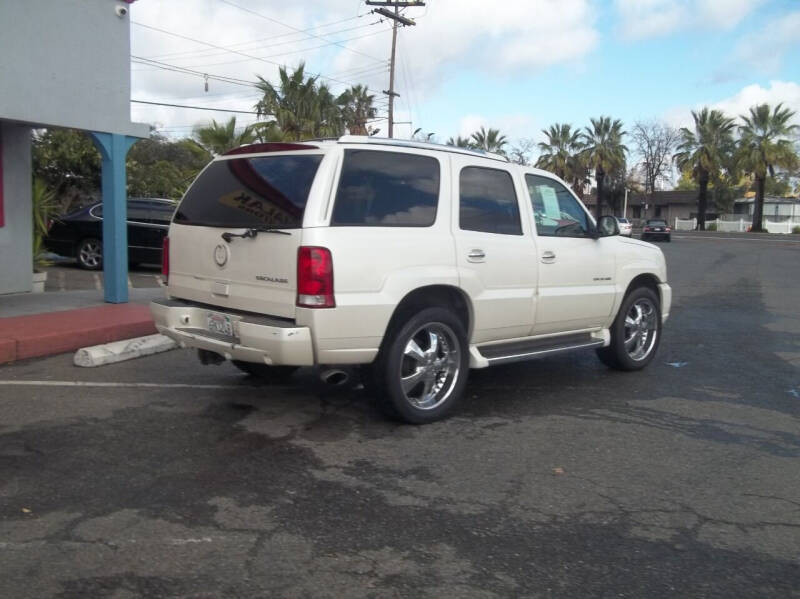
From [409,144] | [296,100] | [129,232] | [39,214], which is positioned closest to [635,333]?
[409,144]

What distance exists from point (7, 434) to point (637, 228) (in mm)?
61792

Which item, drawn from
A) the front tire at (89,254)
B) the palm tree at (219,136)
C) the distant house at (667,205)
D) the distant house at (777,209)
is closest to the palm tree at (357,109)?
the palm tree at (219,136)

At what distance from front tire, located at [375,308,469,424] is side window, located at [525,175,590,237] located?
1.40 meters

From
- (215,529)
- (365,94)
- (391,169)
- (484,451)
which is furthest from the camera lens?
(365,94)

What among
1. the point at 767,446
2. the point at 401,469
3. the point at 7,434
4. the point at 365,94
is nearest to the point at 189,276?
the point at 7,434

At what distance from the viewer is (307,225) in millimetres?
5008

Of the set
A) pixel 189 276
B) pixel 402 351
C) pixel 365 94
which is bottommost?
pixel 402 351

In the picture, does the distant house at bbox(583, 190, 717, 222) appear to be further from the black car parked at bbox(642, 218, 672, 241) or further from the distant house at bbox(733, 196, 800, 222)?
the black car parked at bbox(642, 218, 672, 241)

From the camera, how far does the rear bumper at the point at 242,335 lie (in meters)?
4.98

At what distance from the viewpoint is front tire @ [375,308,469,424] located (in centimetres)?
535

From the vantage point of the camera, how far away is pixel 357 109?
1622 inches

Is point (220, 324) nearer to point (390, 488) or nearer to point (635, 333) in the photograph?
point (390, 488)

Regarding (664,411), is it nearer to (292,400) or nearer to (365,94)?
(292,400)

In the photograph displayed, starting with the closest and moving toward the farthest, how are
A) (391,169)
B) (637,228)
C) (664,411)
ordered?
(391,169) → (664,411) → (637,228)
